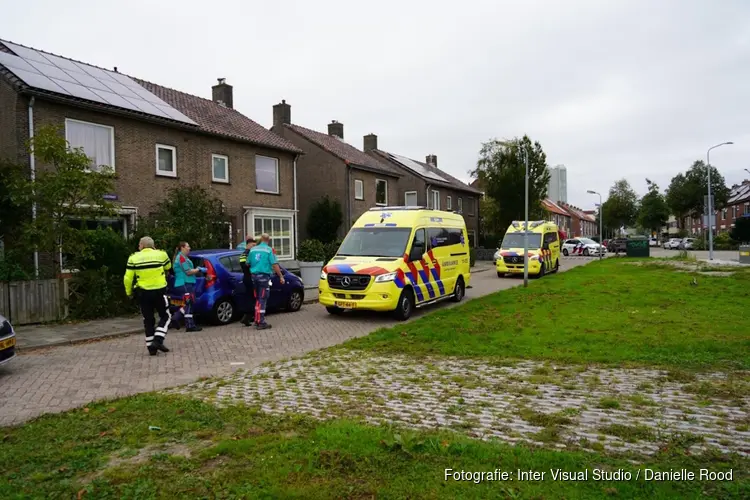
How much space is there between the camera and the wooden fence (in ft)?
36.2

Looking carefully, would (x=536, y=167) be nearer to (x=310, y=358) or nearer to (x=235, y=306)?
(x=235, y=306)

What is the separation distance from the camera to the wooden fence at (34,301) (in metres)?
11.0

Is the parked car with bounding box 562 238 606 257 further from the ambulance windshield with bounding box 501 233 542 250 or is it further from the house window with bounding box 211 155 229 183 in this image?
the house window with bounding box 211 155 229 183

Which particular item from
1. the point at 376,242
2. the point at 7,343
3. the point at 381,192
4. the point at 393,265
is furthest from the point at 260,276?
the point at 381,192

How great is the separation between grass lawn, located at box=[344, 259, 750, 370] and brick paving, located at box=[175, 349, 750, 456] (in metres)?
0.76

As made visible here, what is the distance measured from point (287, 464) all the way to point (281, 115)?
2987 cm

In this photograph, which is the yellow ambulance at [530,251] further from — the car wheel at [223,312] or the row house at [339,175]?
the car wheel at [223,312]

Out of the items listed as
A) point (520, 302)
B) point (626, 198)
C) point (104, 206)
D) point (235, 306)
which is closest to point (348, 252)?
point (235, 306)

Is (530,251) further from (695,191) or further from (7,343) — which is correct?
(695,191)

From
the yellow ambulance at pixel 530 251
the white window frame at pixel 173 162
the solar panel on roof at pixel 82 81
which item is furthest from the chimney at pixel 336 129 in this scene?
the white window frame at pixel 173 162

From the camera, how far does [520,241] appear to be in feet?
80.4

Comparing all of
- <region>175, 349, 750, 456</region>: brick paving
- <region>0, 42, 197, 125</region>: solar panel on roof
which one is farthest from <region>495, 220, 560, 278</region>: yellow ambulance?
<region>175, 349, 750, 456</region>: brick paving

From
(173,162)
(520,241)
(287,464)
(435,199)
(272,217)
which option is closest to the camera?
(287,464)

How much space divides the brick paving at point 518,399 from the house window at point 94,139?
12.4 metres
